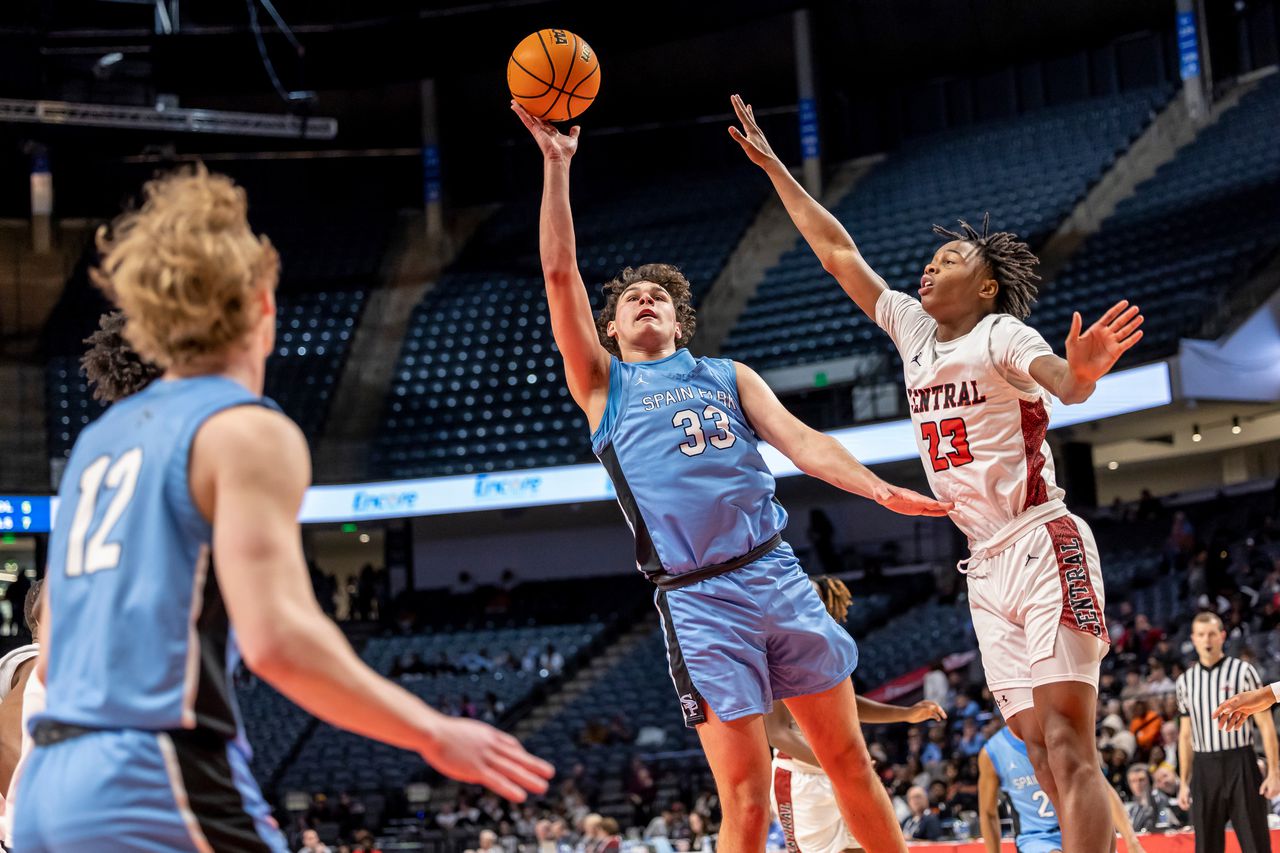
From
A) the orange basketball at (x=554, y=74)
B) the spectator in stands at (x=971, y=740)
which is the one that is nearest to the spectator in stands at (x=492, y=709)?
the spectator in stands at (x=971, y=740)

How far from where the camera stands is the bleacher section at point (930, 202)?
74.8 ft

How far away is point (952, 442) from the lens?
503cm

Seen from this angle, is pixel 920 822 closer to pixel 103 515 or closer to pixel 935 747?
pixel 935 747

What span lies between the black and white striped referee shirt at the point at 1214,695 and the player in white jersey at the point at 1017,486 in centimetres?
493

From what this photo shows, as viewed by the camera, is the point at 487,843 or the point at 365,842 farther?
the point at 365,842

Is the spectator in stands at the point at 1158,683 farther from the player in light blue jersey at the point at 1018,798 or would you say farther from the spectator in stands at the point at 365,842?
the spectator in stands at the point at 365,842

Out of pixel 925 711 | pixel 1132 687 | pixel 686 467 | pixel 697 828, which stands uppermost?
pixel 686 467

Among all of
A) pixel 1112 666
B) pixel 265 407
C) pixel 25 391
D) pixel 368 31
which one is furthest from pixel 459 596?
pixel 265 407

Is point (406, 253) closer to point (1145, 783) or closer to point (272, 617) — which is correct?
point (1145, 783)

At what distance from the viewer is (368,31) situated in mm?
26250

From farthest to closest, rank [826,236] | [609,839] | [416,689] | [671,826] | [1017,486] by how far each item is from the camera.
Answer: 1. [416,689]
2. [671,826]
3. [609,839]
4. [826,236]
5. [1017,486]

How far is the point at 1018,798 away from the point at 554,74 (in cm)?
428

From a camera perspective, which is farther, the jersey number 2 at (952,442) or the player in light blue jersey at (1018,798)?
the player in light blue jersey at (1018,798)

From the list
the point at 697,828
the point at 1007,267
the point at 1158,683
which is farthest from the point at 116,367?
the point at 1158,683
